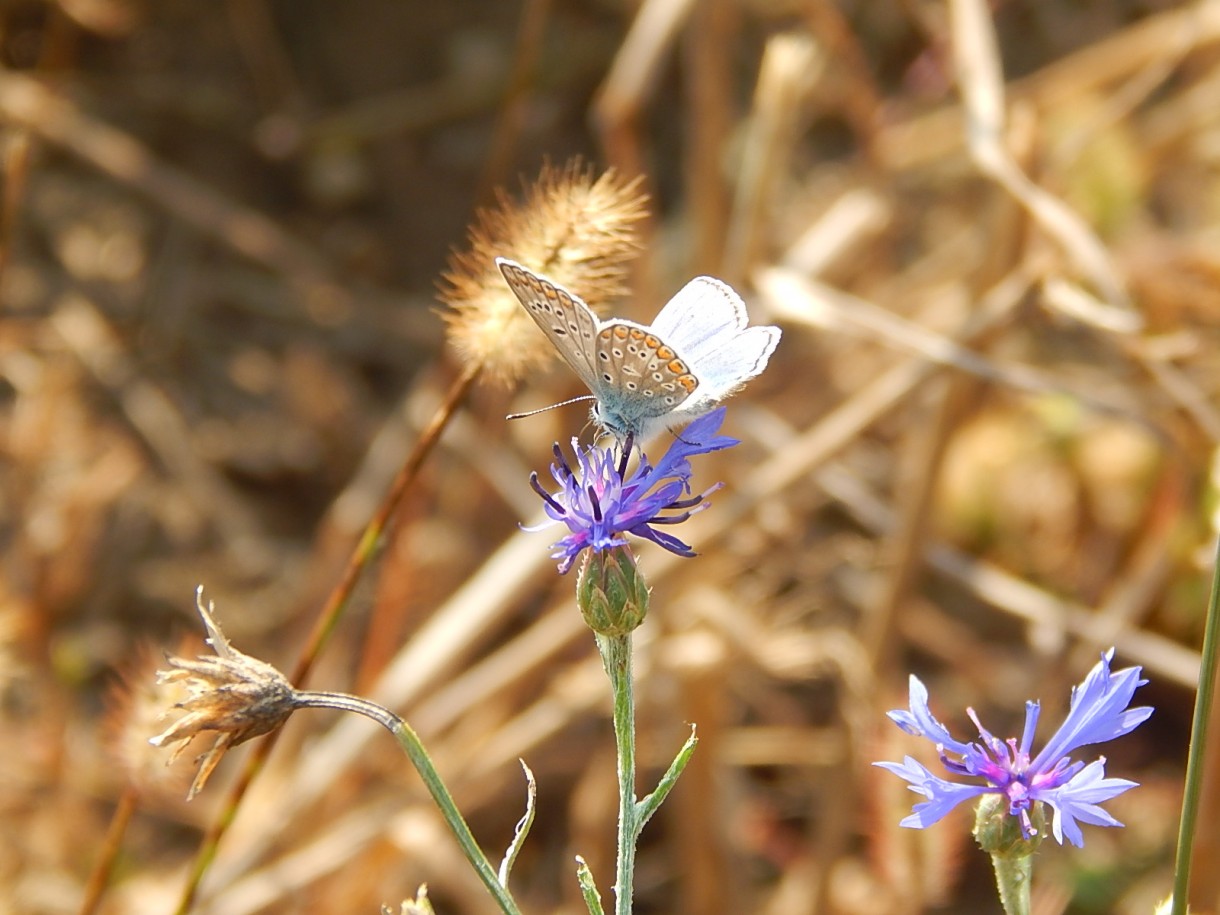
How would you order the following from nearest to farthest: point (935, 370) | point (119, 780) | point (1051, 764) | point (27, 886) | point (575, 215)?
point (1051, 764) < point (575, 215) < point (935, 370) < point (27, 886) < point (119, 780)

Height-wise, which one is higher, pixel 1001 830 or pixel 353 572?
pixel 353 572

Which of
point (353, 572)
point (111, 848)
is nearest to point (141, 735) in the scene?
point (111, 848)

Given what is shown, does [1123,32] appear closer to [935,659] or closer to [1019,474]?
[1019,474]

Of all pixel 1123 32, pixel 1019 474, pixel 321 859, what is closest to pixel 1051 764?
pixel 321 859

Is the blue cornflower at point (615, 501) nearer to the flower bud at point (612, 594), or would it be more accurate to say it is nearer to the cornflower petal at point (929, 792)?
the flower bud at point (612, 594)

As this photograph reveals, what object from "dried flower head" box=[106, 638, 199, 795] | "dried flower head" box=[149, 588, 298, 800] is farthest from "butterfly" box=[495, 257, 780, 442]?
"dried flower head" box=[106, 638, 199, 795]

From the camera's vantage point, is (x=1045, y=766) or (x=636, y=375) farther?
(x=636, y=375)

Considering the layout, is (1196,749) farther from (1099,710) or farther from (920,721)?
(920,721)
